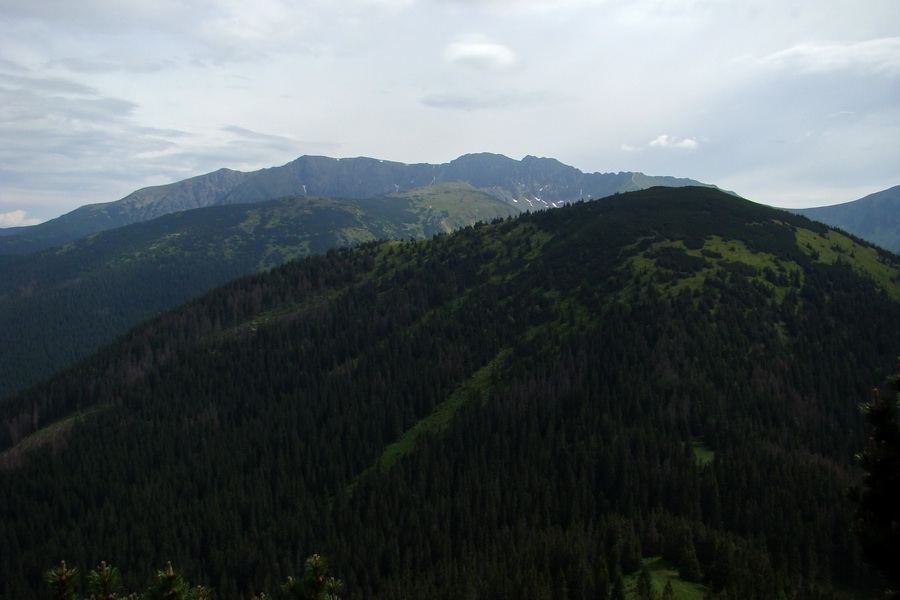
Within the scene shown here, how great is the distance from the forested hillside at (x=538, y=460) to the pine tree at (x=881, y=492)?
61.5 metres

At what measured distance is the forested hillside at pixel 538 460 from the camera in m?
88.1

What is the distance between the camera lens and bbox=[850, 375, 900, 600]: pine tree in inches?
687

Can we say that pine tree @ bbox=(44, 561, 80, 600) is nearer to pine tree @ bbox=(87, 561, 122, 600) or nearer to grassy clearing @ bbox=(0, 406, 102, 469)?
pine tree @ bbox=(87, 561, 122, 600)

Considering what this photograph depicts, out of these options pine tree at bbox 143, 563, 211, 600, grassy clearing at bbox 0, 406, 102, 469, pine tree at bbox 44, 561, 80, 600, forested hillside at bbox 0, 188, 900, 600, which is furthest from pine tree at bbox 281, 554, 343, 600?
grassy clearing at bbox 0, 406, 102, 469

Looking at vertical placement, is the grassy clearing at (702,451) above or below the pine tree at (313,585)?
below

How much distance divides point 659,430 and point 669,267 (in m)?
83.8

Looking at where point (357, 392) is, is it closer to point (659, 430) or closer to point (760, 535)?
point (659, 430)

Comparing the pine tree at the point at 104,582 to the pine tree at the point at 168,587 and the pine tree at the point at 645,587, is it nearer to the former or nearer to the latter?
the pine tree at the point at 168,587

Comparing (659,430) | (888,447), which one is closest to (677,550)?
(659,430)

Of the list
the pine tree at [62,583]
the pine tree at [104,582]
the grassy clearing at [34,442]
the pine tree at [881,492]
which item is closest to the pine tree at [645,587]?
the pine tree at [881,492]

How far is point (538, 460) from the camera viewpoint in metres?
129

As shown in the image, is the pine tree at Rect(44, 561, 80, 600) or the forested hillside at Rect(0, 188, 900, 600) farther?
the forested hillside at Rect(0, 188, 900, 600)

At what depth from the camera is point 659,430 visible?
411 ft

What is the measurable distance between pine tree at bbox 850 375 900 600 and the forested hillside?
6149 centimetres
